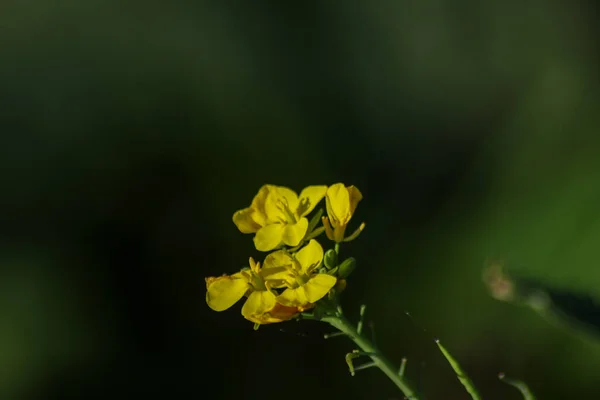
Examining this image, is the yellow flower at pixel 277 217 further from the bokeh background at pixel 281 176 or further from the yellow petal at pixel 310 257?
the bokeh background at pixel 281 176

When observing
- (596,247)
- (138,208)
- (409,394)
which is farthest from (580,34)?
(409,394)

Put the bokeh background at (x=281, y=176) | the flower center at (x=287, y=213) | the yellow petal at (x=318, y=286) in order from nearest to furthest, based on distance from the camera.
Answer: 1. the yellow petal at (x=318, y=286)
2. the flower center at (x=287, y=213)
3. the bokeh background at (x=281, y=176)

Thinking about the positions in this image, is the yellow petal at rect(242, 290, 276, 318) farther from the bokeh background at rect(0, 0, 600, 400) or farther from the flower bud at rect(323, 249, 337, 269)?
the bokeh background at rect(0, 0, 600, 400)

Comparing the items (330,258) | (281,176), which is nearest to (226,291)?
(330,258)

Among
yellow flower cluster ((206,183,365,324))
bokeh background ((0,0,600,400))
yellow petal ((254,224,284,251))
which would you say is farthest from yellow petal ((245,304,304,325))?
bokeh background ((0,0,600,400))

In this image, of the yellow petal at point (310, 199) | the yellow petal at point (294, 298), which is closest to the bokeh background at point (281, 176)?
the yellow petal at point (310, 199)

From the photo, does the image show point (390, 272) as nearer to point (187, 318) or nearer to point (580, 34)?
point (187, 318)

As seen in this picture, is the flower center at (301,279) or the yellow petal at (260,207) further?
the yellow petal at (260,207)
